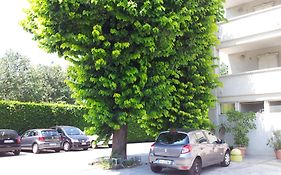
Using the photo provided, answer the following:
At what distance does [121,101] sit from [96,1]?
3.72 m

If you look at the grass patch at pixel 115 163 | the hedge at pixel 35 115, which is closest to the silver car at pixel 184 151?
the grass patch at pixel 115 163

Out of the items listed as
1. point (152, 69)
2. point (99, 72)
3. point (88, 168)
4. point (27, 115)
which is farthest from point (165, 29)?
point (27, 115)

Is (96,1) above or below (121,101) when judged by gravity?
above

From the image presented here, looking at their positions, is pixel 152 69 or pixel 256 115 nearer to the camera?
pixel 152 69

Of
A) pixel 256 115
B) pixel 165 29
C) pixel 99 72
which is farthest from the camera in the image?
pixel 256 115

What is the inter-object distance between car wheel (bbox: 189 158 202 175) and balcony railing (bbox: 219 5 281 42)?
9.54 meters

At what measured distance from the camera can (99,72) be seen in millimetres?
12555

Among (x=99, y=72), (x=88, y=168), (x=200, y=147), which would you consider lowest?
(x=88, y=168)

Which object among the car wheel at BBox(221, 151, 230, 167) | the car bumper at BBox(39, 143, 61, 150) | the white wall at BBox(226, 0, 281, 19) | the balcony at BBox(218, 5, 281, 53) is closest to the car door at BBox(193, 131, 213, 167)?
the car wheel at BBox(221, 151, 230, 167)

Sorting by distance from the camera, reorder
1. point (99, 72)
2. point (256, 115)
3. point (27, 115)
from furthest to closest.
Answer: point (27, 115) < point (256, 115) < point (99, 72)

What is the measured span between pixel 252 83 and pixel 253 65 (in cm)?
341

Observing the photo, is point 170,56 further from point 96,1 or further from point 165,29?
point 96,1

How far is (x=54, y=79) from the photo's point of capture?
44.6m

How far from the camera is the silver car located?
37.0ft
